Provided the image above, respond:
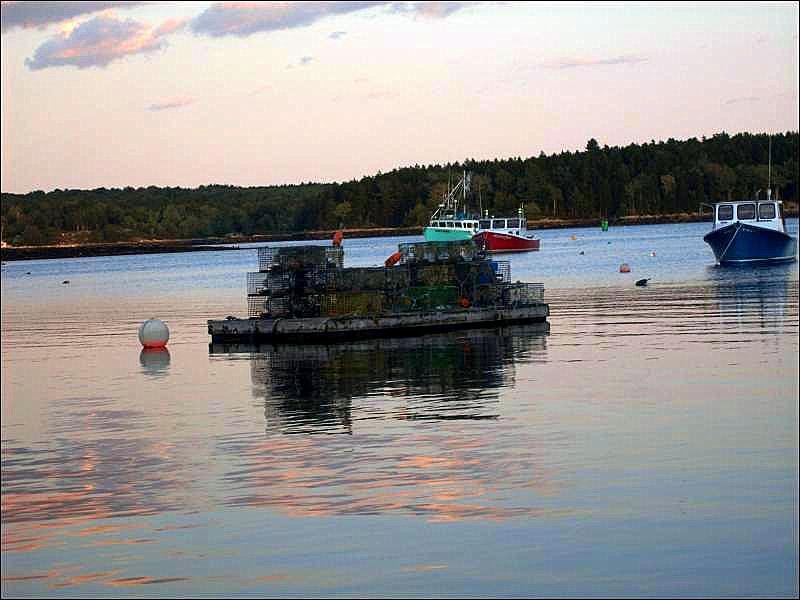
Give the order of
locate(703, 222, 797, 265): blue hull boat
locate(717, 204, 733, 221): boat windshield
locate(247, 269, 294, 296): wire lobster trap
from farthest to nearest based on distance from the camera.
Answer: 1. locate(717, 204, 733, 221): boat windshield
2. locate(703, 222, 797, 265): blue hull boat
3. locate(247, 269, 294, 296): wire lobster trap

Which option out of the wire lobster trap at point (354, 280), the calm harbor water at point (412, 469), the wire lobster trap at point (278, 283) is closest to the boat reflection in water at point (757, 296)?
the calm harbor water at point (412, 469)

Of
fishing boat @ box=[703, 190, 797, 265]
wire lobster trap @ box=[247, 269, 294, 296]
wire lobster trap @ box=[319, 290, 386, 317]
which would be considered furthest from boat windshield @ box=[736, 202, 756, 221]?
wire lobster trap @ box=[247, 269, 294, 296]

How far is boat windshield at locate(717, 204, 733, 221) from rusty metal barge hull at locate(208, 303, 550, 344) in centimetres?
4481

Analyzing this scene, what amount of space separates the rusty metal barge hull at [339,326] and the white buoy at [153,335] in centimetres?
142

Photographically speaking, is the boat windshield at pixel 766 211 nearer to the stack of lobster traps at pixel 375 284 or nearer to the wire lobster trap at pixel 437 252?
the stack of lobster traps at pixel 375 284

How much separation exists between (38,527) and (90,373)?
17.0m

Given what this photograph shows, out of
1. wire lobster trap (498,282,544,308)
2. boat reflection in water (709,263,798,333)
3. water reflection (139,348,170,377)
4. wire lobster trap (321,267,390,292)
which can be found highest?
wire lobster trap (321,267,390,292)

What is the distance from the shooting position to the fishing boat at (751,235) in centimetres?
7850

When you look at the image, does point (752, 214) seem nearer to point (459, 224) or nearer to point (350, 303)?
point (350, 303)

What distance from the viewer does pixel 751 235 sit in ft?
258

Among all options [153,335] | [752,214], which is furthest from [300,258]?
[752,214]

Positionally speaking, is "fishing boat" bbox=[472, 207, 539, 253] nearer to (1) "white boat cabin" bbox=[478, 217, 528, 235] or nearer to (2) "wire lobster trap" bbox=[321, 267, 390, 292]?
(1) "white boat cabin" bbox=[478, 217, 528, 235]

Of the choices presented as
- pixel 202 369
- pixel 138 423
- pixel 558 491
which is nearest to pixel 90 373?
pixel 202 369

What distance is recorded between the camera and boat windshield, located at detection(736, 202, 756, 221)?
79.8m
